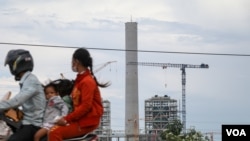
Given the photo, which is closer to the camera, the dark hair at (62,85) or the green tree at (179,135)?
the dark hair at (62,85)

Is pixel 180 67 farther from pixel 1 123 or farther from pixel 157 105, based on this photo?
pixel 1 123

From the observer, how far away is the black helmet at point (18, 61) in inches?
245

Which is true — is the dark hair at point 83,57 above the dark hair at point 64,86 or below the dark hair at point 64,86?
above

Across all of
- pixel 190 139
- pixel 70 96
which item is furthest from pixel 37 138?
pixel 190 139

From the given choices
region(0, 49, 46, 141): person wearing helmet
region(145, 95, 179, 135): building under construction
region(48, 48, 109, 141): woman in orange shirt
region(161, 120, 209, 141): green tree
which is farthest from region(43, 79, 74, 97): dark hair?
region(145, 95, 179, 135): building under construction

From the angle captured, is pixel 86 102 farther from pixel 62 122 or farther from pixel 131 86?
pixel 131 86

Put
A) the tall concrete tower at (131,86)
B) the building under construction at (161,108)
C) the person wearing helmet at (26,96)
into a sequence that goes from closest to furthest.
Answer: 1. the person wearing helmet at (26,96)
2. the tall concrete tower at (131,86)
3. the building under construction at (161,108)

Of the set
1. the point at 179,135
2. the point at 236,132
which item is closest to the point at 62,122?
the point at 236,132

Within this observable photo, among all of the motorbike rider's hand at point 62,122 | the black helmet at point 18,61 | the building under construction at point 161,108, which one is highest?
the black helmet at point 18,61

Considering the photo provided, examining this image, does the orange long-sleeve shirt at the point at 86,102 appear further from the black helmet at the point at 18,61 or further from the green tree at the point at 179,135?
the green tree at the point at 179,135

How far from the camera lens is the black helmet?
245 inches

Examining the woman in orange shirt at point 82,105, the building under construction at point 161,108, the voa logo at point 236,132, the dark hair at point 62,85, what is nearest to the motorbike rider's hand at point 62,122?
the woman in orange shirt at point 82,105

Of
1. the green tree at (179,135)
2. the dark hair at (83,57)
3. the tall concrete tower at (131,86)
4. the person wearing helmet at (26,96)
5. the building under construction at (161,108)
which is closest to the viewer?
the person wearing helmet at (26,96)

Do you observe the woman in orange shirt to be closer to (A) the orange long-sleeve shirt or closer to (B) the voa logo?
(A) the orange long-sleeve shirt
